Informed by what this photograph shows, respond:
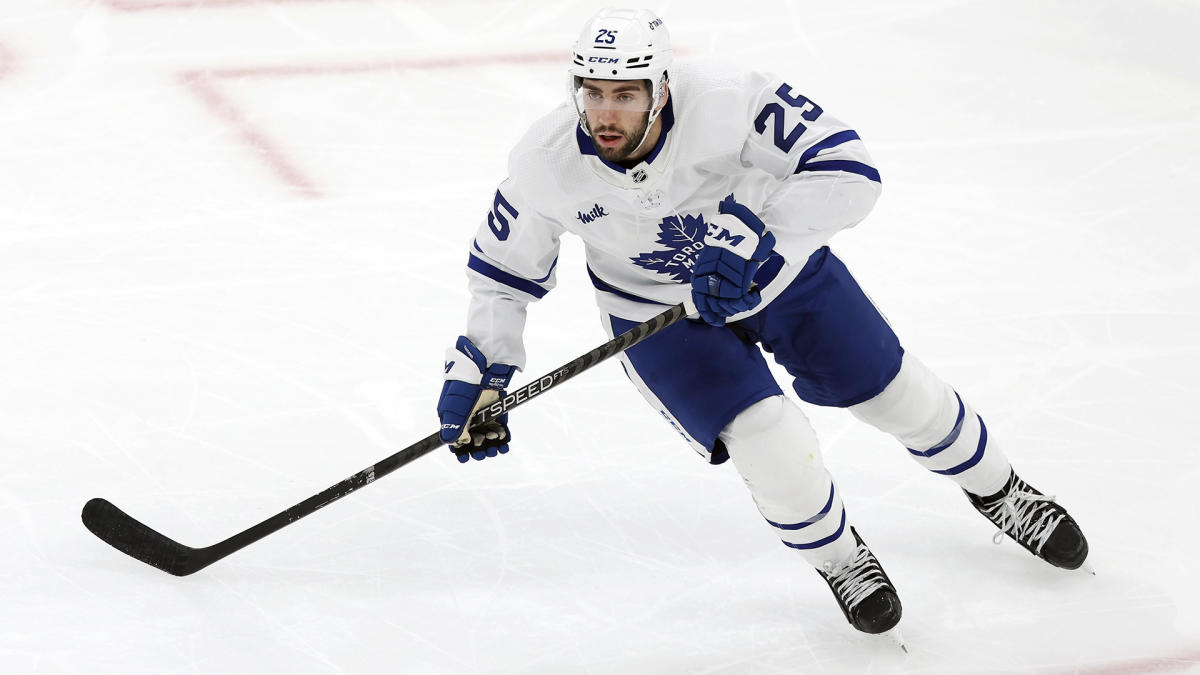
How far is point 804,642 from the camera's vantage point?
271 cm

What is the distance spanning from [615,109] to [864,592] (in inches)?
41.3

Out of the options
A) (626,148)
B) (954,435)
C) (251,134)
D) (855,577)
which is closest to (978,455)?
(954,435)

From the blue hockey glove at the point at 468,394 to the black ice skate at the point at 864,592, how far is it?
0.70 metres

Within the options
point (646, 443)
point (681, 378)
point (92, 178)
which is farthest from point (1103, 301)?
point (92, 178)

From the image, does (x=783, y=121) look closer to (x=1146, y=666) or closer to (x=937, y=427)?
(x=937, y=427)

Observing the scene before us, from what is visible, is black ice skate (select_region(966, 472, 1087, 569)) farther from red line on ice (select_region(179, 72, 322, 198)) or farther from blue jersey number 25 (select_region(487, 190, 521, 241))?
red line on ice (select_region(179, 72, 322, 198))

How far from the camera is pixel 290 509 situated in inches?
107

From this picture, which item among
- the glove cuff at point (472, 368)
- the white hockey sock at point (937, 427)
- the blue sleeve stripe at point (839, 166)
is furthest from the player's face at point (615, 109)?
the white hockey sock at point (937, 427)

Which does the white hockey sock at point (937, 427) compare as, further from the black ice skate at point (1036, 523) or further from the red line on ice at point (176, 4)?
the red line on ice at point (176, 4)

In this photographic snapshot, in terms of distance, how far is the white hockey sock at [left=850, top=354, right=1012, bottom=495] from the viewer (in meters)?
2.72

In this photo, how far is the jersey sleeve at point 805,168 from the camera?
2436 millimetres

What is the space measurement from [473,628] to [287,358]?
1089 millimetres

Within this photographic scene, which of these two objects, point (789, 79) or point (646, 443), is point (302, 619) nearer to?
point (646, 443)

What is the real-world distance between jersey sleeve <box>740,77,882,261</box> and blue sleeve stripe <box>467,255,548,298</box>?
0.47 m
